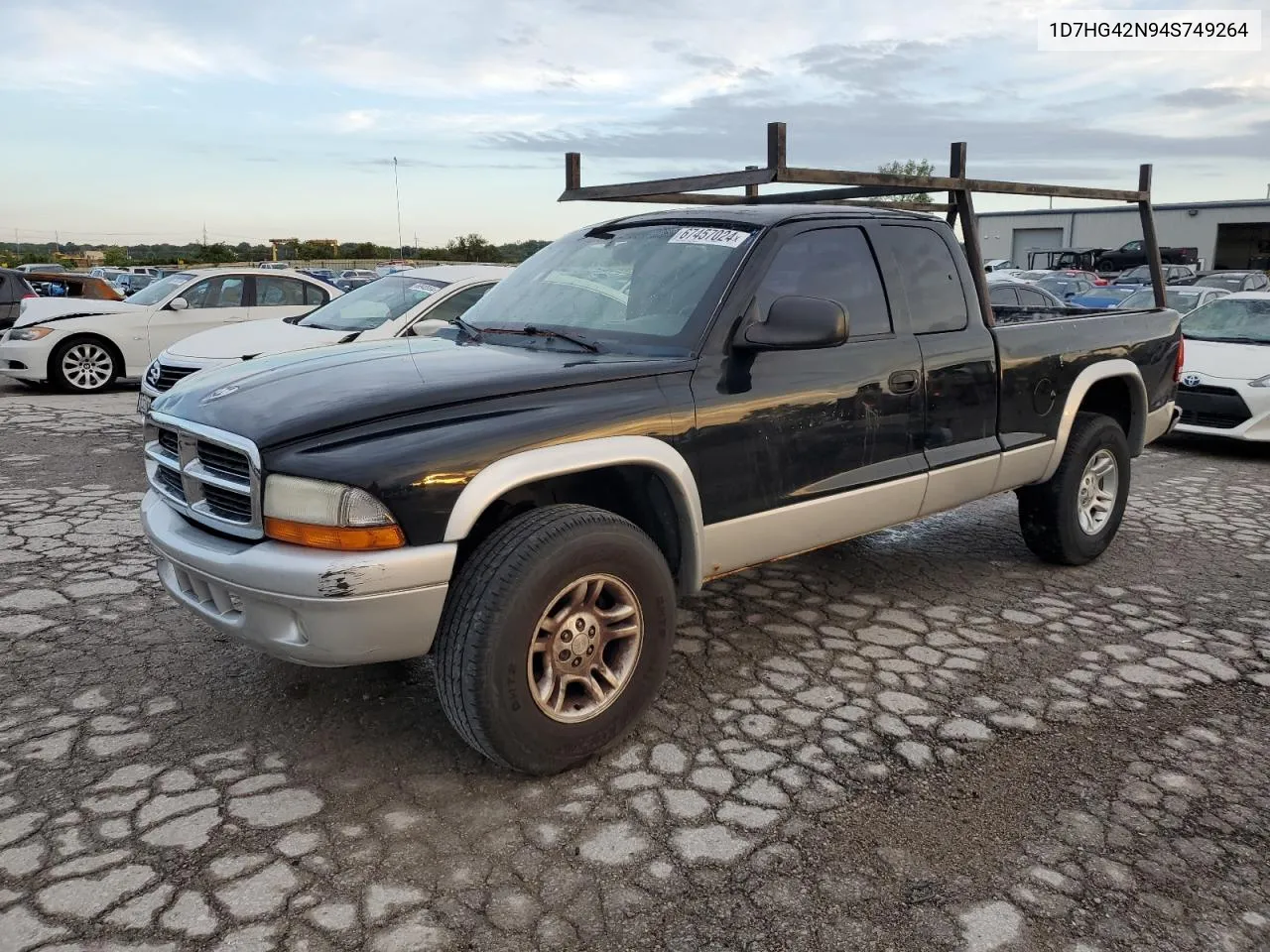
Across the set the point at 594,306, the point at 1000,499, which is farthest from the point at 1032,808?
the point at 1000,499

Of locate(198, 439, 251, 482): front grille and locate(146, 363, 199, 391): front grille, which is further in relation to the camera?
locate(146, 363, 199, 391): front grille

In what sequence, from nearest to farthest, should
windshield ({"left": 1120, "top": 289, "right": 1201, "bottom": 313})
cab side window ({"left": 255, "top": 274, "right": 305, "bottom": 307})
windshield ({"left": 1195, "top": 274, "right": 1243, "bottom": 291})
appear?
cab side window ({"left": 255, "top": 274, "right": 305, "bottom": 307})
windshield ({"left": 1120, "top": 289, "right": 1201, "bottom": 313})
windshield ({"left": 1195, "top": 274, "right": 1243, "bottom": 291})

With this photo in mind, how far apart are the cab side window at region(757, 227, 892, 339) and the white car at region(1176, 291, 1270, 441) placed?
549 centimetres

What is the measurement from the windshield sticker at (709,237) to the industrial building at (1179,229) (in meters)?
50.9

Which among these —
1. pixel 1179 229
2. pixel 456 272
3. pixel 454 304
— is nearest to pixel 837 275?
pixel 454 304

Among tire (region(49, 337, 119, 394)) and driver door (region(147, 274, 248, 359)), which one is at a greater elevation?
driver door (region(147, 274, 248, 359))

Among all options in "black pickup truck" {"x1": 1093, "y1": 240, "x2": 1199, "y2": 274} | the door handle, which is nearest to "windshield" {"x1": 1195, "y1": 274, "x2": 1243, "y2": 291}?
"black pickup truck" {"x1": 1093, "y1": 240, "x2": 1199, "y2": 274}

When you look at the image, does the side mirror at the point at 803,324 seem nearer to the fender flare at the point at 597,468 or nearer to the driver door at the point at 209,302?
the fender flare at the point at 597,468

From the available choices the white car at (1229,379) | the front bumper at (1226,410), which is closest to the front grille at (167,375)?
the white car at (1229,379)

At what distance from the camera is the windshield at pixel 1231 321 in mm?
9688

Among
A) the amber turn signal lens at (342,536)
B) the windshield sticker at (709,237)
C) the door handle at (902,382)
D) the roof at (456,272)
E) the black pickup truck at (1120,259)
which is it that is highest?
the black pickup truck at (1120,259)

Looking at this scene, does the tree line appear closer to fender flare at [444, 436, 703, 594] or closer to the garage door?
the garage door

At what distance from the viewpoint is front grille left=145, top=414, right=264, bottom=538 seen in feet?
9.71

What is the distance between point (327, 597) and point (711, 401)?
1445 millimetres
